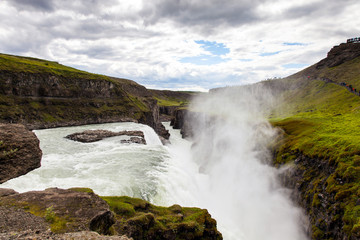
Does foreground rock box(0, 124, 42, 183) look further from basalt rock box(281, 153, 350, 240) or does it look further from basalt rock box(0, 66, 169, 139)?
basalt rock box(0, 66, 169, 139)

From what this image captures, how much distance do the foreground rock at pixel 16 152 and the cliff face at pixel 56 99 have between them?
48686 millimetres

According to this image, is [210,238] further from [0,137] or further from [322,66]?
[322,66]

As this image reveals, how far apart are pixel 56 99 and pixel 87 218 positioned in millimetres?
76533

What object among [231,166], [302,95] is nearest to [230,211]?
[231,166]

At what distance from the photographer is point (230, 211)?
26609 mm

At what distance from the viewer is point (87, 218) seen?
893cm

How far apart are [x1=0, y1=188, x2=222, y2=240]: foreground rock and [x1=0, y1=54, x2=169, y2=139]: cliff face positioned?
58.6 meters

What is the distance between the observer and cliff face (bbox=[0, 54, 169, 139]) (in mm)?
60812

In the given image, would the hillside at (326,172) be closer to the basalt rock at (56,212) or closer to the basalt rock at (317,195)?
the basalt rock at (317,195)

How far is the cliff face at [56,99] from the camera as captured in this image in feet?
200

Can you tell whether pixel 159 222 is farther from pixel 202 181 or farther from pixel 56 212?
pixel 202 181

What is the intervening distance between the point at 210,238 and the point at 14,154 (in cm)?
1543

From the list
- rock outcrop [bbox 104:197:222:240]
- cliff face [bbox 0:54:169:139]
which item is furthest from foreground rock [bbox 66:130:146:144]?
rock outcrop [bbox 104:197:222:240]

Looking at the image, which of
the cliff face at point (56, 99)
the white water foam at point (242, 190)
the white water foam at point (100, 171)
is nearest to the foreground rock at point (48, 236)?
the white water foam at point (100, 171)
